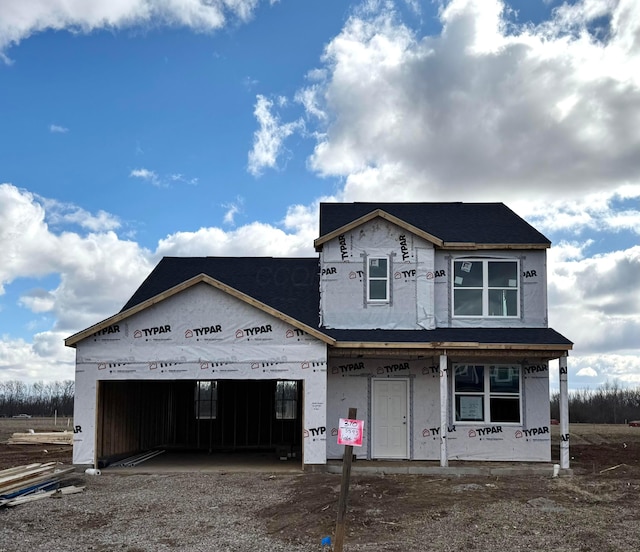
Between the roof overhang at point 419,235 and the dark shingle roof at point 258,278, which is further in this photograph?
the dark shingle roof at point 258,278

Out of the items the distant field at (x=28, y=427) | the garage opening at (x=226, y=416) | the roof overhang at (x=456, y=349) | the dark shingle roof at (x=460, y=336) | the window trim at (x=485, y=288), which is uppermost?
the window trim at (x=485, y=288)

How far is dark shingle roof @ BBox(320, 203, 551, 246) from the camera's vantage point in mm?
19203

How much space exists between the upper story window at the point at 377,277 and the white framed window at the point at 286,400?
636cm

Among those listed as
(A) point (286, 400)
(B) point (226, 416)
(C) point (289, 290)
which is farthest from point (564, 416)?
(B) point (226, 416)

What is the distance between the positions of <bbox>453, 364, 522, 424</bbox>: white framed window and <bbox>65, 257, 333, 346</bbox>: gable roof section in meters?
4.02

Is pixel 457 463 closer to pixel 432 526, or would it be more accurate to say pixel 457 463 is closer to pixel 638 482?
pixel 638 482

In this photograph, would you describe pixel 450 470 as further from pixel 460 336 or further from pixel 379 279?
pixel 379 279

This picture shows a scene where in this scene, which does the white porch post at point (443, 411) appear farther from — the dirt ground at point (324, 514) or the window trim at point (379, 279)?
the window trim at point (379, 279)

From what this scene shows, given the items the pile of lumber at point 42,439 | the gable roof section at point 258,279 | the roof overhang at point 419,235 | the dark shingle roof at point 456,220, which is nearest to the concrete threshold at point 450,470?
the gable roof section at point 258,279

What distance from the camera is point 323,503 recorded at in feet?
42.5

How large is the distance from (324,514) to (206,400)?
497 inches

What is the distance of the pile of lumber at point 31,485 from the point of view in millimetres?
13723

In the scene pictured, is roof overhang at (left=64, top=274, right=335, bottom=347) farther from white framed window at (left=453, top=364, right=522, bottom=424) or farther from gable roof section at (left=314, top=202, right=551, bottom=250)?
white framed window at (left=453, top=364, right=522, bottom=424)

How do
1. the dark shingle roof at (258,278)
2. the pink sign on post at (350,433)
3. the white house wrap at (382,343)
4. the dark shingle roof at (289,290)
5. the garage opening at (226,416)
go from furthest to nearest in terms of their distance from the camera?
the garage opening at (226,416), the dark shingle roof at (258,278), the dark shingle roof at (289,290), the white house wrap at (382,343), the pink sign on post at (350,433)
